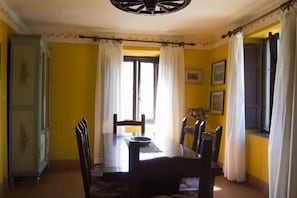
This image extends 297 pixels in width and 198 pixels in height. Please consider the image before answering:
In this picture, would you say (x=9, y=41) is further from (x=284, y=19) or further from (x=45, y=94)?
(x=284, y=19)

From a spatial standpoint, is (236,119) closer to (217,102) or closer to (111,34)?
(217,102)

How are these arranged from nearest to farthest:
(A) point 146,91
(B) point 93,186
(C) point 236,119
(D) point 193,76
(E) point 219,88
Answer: (B) point 93,186
(C) point 236,119
(E) point 219,88
(D) point 193,76
(A) point 146,91

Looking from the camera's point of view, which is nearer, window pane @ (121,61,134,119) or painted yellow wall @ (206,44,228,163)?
painted yellow wall @ (206,44,228,163)

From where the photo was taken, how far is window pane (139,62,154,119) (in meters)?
5.62

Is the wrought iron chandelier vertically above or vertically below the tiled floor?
above

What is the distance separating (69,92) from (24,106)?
45.5 inches

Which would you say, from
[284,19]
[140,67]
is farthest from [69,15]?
[284,19]

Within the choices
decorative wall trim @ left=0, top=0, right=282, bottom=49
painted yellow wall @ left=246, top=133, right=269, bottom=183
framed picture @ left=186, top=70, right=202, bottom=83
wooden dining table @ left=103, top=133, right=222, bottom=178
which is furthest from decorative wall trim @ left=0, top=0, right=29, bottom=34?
painted yellow wall @ left=246, top=133, right=269, bottom=183

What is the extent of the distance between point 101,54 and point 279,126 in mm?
3042

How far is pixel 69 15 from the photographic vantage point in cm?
423

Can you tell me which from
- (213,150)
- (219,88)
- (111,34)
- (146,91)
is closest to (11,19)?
(111,34)

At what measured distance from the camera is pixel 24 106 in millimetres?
3988

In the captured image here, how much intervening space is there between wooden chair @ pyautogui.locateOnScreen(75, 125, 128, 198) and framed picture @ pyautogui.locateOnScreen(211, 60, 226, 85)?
3080mm

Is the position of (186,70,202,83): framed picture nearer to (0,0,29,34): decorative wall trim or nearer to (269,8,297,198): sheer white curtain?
(269,8,297,198): sheer white curtain
